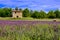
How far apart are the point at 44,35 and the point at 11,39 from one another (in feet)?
3.35

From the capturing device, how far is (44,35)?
18.7ft

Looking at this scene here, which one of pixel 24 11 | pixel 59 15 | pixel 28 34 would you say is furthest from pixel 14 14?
pixel 28 34

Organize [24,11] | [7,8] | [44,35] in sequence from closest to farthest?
[44,35]
[24,11]
[7,8]

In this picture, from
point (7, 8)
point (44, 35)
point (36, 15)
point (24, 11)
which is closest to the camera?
point (44, 35)

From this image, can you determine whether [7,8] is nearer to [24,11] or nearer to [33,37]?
[24,11]

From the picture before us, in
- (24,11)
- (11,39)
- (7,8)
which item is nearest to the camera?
(11,39)

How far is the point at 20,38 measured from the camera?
5.32 meters

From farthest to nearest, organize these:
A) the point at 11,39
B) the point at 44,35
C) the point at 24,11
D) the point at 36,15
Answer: the point at 24,11, the point at 36,15, the point at 44,35, the point at 11,39

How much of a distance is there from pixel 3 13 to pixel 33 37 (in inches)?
3489

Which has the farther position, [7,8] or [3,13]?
[7,8]

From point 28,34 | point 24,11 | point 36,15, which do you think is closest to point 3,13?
point 24,11

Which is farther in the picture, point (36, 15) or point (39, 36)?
point (36, 15)

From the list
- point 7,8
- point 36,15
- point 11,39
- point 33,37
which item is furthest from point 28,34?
point 7,8

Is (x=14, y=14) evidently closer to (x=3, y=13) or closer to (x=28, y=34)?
(x=3, y=13)
